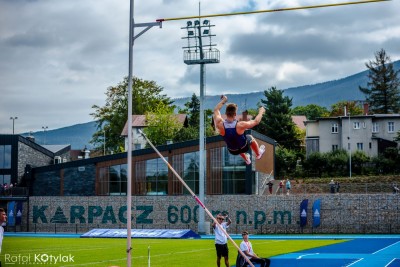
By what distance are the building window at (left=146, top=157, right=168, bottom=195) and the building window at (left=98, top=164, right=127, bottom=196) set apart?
1997 mm

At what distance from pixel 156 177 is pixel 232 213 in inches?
301

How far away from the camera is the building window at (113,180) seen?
198 ft

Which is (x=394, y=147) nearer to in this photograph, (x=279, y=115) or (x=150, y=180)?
(x=279, y=115)

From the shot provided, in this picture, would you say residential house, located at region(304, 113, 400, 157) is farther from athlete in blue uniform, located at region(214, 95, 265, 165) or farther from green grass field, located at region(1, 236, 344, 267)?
athlete in blue uniform, located at region(214, 95, 265, 165)

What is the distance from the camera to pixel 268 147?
63.6 meters

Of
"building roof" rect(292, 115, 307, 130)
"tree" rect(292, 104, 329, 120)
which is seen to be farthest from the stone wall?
"tree" rect(292, 104, 329, 120)

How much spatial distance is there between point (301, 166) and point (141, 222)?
94.5 ft

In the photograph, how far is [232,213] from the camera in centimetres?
5572

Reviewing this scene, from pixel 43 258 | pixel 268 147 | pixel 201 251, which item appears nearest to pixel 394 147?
pixel 268 147

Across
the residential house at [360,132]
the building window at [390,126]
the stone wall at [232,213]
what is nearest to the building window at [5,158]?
the stone wall at [232,213]

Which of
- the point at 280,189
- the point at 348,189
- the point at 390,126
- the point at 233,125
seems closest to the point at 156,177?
the point at 280,189

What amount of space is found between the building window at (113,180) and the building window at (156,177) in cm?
200

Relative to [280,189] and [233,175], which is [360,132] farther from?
[233,175]

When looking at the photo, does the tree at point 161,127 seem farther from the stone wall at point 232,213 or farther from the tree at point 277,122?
the stone wall at point 232,213
